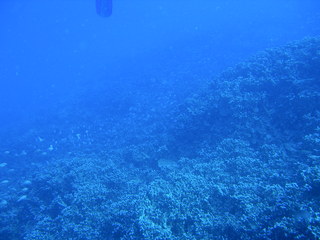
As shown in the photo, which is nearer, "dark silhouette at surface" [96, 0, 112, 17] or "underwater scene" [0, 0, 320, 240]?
"underwater scene" [0, 0, 320, 240]

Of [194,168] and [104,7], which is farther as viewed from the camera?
[104,7]

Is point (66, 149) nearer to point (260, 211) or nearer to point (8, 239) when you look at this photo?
point (8, 239)

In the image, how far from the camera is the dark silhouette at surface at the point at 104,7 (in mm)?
17000

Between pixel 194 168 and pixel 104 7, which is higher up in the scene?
pixel 104 7

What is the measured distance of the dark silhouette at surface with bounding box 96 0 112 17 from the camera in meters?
17.0

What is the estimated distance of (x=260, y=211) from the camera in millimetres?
5117

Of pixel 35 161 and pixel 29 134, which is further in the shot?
pixel 29 134

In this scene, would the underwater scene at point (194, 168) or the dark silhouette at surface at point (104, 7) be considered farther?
the dark silhouette at surface at point (104, 7)

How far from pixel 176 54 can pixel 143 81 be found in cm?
798

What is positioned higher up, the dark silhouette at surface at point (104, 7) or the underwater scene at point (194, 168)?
the dark silhouette at surface at point (104, 7)

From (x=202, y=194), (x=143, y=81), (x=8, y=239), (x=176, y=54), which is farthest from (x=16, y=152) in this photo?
(x=176, y=54)

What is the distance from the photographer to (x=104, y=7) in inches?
679

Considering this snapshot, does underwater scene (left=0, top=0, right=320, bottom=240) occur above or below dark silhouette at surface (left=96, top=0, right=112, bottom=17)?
below

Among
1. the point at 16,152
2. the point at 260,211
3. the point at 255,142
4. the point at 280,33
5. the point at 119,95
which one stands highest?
the point at 280,33
